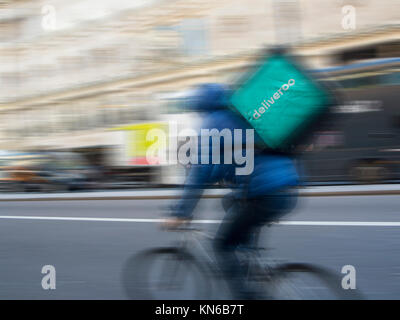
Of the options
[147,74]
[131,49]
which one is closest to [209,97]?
[147,74]

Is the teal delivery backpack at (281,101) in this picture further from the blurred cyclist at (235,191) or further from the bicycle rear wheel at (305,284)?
the bicycle rear wheel at (305,284)

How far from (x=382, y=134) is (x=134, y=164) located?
7.50 meters

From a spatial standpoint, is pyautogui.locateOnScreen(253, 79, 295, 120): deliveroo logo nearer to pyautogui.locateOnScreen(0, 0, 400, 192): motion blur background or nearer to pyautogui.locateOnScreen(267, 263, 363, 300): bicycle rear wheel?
pyautogui.locateOnScreen(267, 263, 363, 300): bicycle rear wheel

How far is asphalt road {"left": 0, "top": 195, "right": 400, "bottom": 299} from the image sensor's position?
17.0 ft

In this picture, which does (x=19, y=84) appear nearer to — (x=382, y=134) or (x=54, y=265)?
(x=382, y=134)

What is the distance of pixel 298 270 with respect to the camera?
11.8 ft

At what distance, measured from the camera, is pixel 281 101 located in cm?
314

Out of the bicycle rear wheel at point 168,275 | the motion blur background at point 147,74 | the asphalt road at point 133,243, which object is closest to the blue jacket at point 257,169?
the bicycle rear wheel at point 168,275

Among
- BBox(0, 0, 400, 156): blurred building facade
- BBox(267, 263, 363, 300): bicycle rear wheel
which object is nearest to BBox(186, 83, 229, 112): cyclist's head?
BBox(267, 263, 363, 300): bicycle rear wheel

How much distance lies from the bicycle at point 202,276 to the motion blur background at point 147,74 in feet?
30.8

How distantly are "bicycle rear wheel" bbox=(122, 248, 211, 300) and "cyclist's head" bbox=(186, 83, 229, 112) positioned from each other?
102 cm

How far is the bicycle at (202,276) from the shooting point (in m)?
3.53

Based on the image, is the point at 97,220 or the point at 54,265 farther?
the point at 97,220
